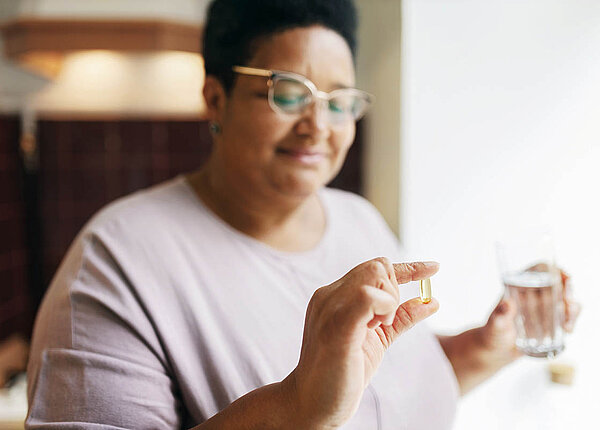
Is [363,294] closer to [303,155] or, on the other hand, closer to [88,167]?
[303,155]

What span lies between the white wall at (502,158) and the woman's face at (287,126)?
0.18 m

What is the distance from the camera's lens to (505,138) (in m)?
0.78

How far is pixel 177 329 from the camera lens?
49 cm

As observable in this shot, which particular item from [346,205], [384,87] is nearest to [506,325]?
[346,205]

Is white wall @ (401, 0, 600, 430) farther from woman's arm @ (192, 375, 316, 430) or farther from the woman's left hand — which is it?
woman's arm @ (192, 375, 316, 430)

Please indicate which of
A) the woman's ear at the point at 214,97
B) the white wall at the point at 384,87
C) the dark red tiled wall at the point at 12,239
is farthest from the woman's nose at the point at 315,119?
the dark red tiled wall at the point at 12,239

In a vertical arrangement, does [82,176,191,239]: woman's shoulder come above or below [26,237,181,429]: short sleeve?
above

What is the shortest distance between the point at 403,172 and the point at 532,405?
60 centimetres

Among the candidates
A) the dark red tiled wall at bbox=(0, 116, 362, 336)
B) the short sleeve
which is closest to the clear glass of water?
the short sleeve

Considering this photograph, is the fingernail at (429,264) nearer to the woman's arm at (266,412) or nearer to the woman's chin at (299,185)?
the woman's arm at (266,412)

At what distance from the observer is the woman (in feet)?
1.47

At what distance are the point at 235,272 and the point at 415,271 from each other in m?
0.27

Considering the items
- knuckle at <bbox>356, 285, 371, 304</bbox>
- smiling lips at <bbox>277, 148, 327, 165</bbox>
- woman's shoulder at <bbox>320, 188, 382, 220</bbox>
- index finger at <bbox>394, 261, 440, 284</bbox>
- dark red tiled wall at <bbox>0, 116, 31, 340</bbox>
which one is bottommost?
dark red tiled wall at <bbox>0, 116, 31, 340</bbox>

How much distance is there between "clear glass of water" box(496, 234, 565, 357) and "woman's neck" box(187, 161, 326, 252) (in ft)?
0.66
